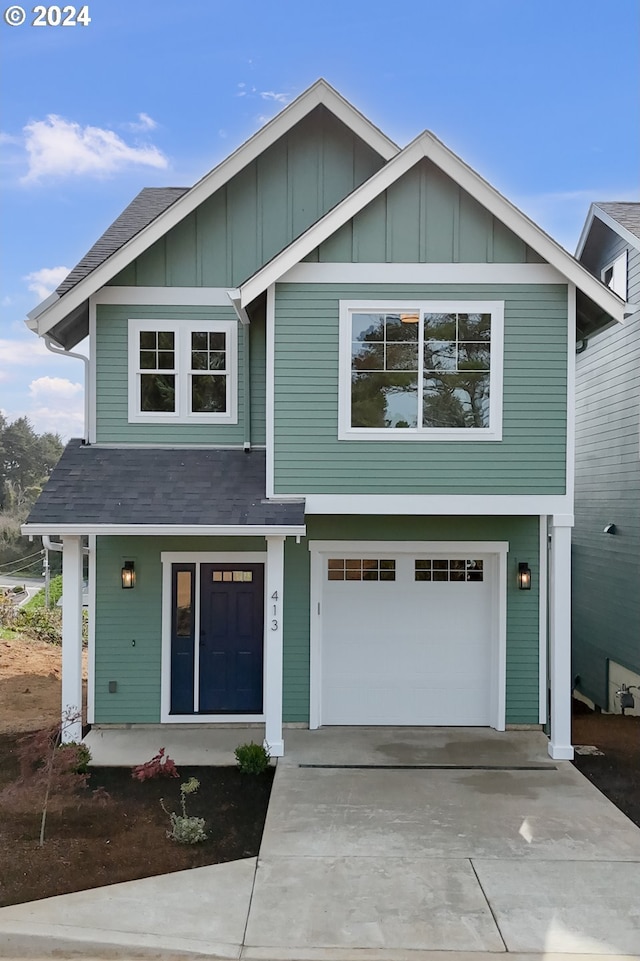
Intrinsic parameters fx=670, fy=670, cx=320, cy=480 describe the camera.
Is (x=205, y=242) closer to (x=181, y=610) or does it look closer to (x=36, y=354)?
(x=181, y=610)

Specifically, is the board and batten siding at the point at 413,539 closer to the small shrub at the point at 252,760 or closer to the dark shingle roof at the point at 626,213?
the small shrub at the point at 252,760

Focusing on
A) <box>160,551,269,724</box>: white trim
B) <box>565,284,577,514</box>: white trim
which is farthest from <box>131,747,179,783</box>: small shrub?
<box>565,284,577,514</box>: white trim

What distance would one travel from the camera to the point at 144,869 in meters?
5.36

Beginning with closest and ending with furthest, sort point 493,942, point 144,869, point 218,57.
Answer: point 493,942, point 144,869, point 218,57

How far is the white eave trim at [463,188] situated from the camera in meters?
7.56

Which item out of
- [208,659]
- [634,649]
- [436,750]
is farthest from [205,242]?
[634,649]

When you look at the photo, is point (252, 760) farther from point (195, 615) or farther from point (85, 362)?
point (85, 362)

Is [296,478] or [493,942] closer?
[493,942]

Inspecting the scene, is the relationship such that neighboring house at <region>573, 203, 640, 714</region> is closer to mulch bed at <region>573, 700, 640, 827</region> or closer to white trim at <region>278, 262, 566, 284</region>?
mulch bed at <region>573, 700, 640, 827</region>

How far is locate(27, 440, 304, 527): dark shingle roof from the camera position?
25.2 feet

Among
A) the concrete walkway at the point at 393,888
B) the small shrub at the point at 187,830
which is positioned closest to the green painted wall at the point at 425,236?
the concrete walkway at the point at 393,888

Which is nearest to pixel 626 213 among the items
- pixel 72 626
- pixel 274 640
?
pixel 274 640

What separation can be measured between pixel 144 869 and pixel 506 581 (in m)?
5.59

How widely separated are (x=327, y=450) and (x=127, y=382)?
2.98 m
